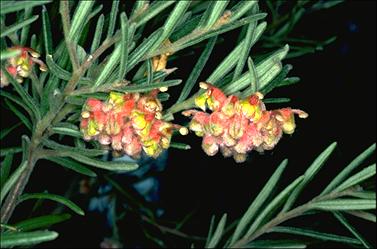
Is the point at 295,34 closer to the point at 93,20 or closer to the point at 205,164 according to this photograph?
the point at 205,164

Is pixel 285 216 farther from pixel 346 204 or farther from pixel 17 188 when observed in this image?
pixel 17 188

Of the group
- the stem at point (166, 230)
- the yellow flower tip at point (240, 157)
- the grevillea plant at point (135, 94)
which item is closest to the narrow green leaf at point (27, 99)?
the grevillea plant at point (135, 94)

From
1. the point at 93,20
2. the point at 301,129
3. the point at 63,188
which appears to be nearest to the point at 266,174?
the point at 301,129

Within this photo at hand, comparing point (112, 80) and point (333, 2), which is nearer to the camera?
point (112, 80)

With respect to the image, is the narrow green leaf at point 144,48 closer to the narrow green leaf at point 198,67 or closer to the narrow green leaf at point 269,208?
the narrow green leaf at point 198,67

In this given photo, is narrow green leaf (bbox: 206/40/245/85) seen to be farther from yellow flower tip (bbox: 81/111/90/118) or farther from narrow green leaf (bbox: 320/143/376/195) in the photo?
narrow green leaf (bbox: 320/143/376/195)

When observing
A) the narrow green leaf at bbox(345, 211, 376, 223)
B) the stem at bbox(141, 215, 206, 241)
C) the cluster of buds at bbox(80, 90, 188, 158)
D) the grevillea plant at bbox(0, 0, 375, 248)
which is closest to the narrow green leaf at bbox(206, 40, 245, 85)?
the grevillea plant at bbox(0, 0, 375, 248)

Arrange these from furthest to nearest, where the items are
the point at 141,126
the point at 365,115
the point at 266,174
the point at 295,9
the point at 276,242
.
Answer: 1. the point at 365,115
2. the point at 266,174
3. the point at 295,9
4. the point at 276,242
5. the point at 141,126

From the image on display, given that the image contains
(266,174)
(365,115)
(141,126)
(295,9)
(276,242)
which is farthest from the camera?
(365,115)
